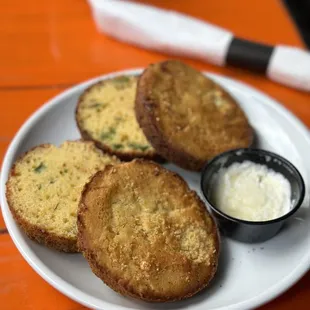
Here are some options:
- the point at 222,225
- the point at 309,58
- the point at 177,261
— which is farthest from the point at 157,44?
the point at 177,261

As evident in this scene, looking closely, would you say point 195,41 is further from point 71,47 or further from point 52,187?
point 52,187

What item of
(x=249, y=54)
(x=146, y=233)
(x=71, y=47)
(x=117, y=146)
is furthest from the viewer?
(x=71, y=47)

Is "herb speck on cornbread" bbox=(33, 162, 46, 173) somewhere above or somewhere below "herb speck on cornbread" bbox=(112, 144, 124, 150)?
below

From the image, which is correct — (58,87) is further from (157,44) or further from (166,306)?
(166,306)

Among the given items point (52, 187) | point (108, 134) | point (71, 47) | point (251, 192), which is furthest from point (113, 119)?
point (71, 47)

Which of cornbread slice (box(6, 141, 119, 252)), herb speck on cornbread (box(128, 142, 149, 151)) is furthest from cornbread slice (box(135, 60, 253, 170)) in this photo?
cornbread slice (box(6, 141, 119, 252))

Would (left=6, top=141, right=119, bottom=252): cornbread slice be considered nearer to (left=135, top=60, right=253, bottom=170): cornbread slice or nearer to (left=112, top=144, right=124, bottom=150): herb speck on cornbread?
(left=112, top=144, right=124, bottom=150): herb speck on cornbread
